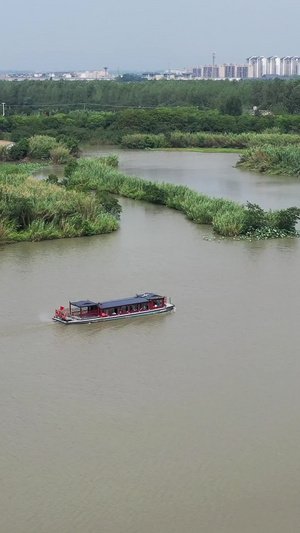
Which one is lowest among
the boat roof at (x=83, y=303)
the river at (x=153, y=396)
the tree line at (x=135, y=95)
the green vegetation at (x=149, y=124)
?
the river at (x=153, y=396)

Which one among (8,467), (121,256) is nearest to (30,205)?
(121,256)

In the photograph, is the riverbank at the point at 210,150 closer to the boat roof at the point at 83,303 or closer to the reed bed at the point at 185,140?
the reed bed at the point at 185,140

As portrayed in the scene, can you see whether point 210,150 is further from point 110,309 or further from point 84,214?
point 110,309

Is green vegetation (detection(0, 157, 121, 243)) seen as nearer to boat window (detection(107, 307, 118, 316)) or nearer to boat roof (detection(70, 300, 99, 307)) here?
boat roof (detection(70, 300, 99, 307))

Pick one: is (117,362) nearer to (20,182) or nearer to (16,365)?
(16,365)

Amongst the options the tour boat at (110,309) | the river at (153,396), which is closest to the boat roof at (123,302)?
the tour boat at (110,309)

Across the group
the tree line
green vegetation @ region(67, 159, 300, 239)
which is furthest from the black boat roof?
the tree line

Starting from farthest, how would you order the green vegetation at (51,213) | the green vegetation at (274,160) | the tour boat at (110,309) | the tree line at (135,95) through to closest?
the tree line at (135,95) → the green vegetation at (274,160) → the green vegetation at (51,213) → the tour boat at (110,309)
